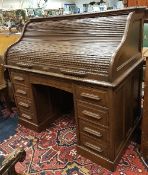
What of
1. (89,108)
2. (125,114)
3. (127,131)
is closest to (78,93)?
(89,108)

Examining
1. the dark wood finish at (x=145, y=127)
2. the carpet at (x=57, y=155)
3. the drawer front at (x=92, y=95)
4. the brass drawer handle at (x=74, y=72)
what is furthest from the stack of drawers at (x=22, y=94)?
the dark wood finish at (x=145, y=127)

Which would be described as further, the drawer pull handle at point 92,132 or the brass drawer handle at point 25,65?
the brass drawer handle at point 25,65

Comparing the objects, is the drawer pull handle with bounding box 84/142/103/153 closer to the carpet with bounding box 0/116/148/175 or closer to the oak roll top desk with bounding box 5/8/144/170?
the oak roll top desk with bounding box 5/8/144/170

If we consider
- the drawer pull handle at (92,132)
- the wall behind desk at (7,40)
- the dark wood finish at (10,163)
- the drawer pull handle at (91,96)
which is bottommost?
the drawer pull handle at (92,132)

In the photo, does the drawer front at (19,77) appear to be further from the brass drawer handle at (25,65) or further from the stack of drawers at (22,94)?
the brass drawer handle at (25,65)

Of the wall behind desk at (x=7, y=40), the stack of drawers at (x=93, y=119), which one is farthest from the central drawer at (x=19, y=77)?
the wall behind desk at (x=7, y=40)

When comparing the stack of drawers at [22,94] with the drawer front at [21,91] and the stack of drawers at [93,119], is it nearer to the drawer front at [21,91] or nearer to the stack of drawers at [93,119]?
the drawer front at [21,91]

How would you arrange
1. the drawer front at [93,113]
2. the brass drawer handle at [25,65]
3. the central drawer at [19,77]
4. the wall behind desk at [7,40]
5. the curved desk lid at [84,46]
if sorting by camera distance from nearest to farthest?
the curved desk lid at [84,46] → the drawer front at [93,113] → the brass drawer handle at [25,65] → the central drawer at [19,77] → the wall behind desk at [7,40]

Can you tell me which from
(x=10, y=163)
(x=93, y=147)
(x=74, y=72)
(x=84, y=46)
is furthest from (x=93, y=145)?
(x=10, y=163)

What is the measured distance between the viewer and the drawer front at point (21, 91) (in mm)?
2339

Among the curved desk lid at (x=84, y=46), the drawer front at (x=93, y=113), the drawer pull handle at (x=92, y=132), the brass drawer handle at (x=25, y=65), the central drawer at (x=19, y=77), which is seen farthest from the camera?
the central drawer at (x=19, y=77)

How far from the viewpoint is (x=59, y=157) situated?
209 cm

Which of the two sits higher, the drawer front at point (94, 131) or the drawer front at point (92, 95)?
the drawer front at point (92, 95)

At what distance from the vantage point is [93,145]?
1.92 m
